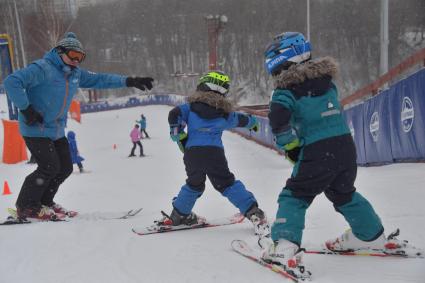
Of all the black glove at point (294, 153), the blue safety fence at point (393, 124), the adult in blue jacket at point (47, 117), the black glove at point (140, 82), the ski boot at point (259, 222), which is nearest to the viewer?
the black glove at point (294, 153)

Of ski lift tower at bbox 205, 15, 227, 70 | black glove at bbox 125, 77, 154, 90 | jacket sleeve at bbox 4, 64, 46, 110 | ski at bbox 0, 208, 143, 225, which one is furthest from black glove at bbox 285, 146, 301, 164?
ski lift tower at bbox 205, 15, 227, 70

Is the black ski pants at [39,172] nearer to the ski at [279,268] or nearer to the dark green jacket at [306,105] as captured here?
the ski at [279,268]

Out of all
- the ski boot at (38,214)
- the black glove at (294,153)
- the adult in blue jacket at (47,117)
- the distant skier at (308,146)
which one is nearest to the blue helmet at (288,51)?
the distant skier at (308,146)

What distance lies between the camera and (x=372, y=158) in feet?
25.4

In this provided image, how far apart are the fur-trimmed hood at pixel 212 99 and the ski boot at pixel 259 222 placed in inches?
38.5

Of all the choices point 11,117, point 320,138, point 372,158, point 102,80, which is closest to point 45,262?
point 320,138

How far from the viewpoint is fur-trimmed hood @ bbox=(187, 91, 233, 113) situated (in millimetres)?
4055

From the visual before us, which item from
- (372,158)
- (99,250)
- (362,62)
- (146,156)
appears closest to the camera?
(99,250)

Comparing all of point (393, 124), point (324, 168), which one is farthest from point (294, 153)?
point (393, 124)

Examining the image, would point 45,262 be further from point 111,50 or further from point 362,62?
point 111,50

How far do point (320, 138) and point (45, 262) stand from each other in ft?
7.03

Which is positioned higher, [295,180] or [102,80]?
[102,80]

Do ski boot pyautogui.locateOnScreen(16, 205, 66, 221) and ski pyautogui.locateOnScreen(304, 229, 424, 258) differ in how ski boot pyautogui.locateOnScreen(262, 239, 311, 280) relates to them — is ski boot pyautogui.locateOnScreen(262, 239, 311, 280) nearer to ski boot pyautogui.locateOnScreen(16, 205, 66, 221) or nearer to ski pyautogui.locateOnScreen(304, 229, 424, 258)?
ski pyautogui.locateOnScreen(304, 229, 424, 258)

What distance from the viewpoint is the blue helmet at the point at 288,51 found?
9.78 ft
